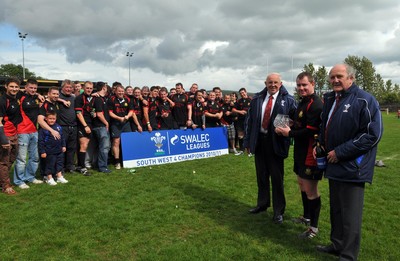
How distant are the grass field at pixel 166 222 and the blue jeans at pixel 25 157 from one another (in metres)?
0.49

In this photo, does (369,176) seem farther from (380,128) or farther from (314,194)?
(314,194)

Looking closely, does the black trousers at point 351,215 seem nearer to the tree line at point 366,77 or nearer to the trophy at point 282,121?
the trophy at point 282,121

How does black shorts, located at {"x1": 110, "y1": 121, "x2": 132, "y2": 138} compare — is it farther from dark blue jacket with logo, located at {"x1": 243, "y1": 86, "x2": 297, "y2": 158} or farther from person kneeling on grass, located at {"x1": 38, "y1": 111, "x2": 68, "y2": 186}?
dark blue jacket with logo, located at {"x1": 243, "y1": 86, "x2": 297, "y2": 158}

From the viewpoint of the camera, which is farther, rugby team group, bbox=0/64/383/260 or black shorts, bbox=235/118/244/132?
black shorts, bbox=235/118/244/132

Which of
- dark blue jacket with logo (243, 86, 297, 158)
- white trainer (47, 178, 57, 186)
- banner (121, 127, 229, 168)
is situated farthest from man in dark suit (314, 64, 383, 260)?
banner (121, 127, 229, 168)

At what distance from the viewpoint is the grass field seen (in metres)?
3.84

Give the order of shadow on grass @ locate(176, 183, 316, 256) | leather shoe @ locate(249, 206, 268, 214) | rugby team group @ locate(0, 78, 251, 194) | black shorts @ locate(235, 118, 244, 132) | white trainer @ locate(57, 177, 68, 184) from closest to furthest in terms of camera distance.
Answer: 1. shadow on grass @ locate(176, 183, 316, 256)
2. leather shoe @ locate(249, 206, 268, 214)
3. rugby team group @ locate(0, 78, 251, 194)
4. white trainer @ locate(57, 177, 68, 184)
5. black shorts @ locate(235, 118, 244, 132)

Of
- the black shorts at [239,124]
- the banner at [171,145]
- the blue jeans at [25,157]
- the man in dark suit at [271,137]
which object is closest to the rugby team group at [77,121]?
the blue jeans at [25,157]

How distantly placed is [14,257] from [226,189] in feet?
13.4

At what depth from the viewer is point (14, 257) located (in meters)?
3.67

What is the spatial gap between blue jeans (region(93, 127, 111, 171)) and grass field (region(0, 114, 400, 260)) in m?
0.68

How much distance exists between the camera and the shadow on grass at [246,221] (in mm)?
4160

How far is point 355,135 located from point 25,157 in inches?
248

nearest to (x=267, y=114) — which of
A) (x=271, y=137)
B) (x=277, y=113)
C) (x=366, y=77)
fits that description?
(x=277, y=113)
